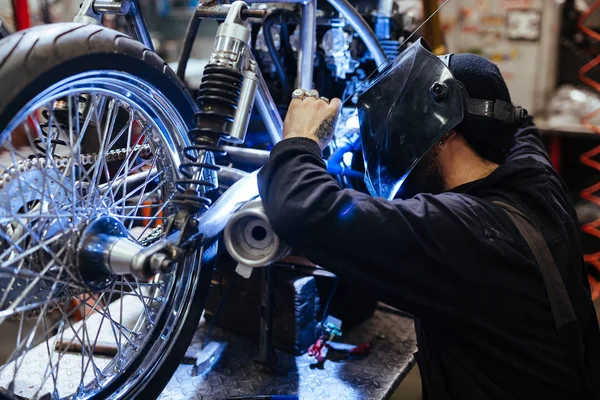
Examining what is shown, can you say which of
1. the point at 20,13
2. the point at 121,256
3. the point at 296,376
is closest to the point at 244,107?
the point at 121,256

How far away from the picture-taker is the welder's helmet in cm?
120

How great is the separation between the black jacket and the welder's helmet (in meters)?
0.14

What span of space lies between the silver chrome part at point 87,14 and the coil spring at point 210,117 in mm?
331

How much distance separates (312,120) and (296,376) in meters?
0.76

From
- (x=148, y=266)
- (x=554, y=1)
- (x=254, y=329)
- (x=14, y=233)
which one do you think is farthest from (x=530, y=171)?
(x=554, y=1)

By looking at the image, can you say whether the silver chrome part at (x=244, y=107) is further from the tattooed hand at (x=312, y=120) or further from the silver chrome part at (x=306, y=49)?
the silver chrome part at (x=306, y=49)

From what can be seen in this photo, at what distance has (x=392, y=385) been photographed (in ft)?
5.00

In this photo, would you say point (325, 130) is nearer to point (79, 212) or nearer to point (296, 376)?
point (79, 212)

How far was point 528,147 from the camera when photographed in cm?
157

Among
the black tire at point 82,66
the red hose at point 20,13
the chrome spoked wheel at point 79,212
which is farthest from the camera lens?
the red hose at point 20,13

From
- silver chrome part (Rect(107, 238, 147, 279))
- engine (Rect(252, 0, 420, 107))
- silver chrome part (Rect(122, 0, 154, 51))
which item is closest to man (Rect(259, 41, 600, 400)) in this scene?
silver chrome part (Rect(107, 238, 147, 279))

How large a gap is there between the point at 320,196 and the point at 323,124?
0.67 feet

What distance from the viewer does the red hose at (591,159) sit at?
10.3 feet

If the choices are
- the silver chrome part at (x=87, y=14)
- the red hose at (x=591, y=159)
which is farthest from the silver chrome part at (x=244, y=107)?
the red hose at (x=591, y=159)
